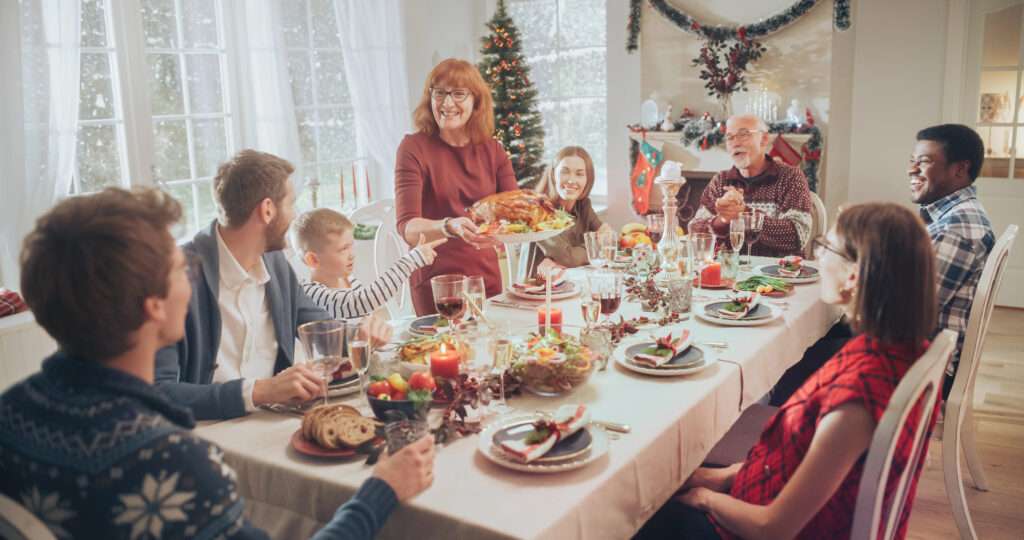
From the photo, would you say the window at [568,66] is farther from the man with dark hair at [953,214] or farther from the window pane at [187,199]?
the man with dark hair at [953,214]

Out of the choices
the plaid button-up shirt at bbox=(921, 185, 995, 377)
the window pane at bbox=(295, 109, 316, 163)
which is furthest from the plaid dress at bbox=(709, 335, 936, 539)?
the window pane at bbox=(295, 109, 316, 163)

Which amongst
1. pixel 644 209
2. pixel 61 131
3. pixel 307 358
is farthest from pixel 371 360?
pixel 644 209

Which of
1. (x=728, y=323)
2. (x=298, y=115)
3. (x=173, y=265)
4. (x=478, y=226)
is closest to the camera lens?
(x=173, y=265)

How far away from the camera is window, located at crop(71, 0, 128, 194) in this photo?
3691mm

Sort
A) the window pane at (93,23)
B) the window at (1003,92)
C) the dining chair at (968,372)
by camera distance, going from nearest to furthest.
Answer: the dining chair at (968,372) → the window pane at (93,23) → the window at (1003,92)

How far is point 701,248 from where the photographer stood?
2686 mm

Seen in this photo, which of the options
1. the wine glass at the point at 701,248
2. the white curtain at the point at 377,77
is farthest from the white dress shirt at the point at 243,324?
the white curtain at the point at 377,77

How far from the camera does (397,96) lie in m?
5.25

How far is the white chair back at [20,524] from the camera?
0.98 metres

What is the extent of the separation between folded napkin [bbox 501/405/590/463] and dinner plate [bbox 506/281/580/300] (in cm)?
103

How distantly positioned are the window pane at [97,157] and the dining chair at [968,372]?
11.0 feet

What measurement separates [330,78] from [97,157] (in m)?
1.51

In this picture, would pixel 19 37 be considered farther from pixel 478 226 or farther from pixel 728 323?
pixel 728 323

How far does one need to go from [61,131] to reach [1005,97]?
5061 mm
